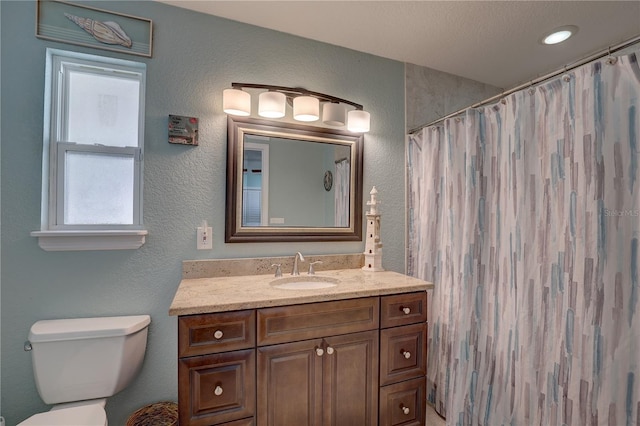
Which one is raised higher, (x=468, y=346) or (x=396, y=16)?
(x=396, y=16)

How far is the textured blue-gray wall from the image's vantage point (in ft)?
4.70

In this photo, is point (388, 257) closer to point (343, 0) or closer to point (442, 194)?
point (442, 194)

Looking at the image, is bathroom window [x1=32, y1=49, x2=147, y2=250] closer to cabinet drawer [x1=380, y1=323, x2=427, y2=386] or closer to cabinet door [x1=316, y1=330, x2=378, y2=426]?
cabinet door [x1=316, y1=330, x2=378, y2=426]

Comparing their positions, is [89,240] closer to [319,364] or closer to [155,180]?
[155,180]

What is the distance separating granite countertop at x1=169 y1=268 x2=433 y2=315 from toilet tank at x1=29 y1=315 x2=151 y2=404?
371 millimetres

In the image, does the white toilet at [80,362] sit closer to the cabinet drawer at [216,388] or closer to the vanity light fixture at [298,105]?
the cabinet drawer at [216,388]

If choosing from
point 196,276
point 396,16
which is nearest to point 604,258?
point 396,16

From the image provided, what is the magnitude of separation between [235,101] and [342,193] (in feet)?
2.93

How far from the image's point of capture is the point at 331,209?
6.70 feet

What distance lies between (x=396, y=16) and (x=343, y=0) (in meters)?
0.34

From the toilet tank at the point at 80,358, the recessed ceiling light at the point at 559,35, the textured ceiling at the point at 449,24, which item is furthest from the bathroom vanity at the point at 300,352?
the recessed ceiling light at the point at 559,35

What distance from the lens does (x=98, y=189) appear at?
1613 millimetres

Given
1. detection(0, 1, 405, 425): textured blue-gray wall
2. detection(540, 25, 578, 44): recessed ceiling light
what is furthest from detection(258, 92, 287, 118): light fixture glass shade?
detection(540, 25, 578, 44): recessed ceiling light

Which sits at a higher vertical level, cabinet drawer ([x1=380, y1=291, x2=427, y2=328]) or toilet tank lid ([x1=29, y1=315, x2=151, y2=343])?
cabinet drawer ([x1=380, y1=291, x2=427, y2=328])
